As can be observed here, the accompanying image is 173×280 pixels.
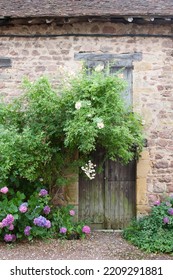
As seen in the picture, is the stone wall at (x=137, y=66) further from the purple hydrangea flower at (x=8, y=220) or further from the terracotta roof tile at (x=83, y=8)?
the purple hydrangea flower at (x=8, y=220)

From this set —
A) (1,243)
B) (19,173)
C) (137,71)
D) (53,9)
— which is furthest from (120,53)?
(1,243)

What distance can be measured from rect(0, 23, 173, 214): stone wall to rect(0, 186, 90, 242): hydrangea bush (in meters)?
0.76

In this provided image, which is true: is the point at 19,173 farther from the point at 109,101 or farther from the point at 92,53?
the point at 92,53

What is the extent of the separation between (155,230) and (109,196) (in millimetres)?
1411

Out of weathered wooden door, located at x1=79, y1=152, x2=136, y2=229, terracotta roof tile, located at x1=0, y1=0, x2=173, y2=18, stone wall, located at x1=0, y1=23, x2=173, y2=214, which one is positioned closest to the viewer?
terracotta roof tile, located at x1=0, y1=0, x2=173, y2=18

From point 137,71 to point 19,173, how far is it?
3.30 meters

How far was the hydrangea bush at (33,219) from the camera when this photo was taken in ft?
18.0

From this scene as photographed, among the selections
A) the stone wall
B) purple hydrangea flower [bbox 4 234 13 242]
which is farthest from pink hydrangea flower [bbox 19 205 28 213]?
the stone wall

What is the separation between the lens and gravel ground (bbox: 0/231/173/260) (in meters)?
5.19

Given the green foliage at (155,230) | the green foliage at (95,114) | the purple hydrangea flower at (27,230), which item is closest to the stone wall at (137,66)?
the green foliage at (155,230)

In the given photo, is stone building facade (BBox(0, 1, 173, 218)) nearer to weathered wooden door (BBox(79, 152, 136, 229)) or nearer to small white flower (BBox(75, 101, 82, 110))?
weathered wooden door (BBox(79, 152, 136, 229))

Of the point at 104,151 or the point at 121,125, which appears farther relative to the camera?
the point at 104,151

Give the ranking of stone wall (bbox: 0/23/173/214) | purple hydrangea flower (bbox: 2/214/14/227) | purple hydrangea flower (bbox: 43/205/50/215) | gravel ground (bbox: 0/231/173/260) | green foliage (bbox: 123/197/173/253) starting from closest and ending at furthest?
gravel ground (bbox: 0/231/173/260), purple hydrangea flower (bbox: 2/214/14/227), green foliage (bbox: 123/197/173/253), purple hydrangea flower (bbox: 43/205/50/215), stone wall (bbox: 0/23/173/214)

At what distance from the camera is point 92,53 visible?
701 centimetres
